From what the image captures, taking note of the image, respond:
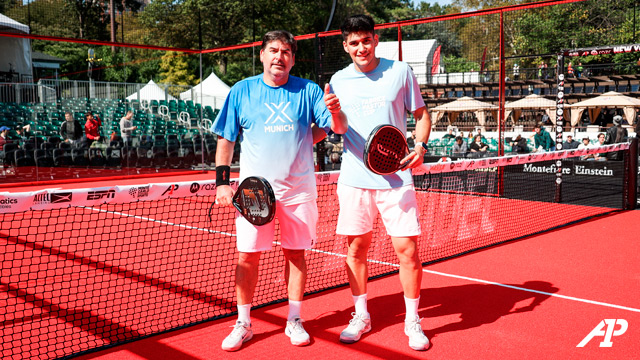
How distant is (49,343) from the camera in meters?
3.58

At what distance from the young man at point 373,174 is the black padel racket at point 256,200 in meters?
0.59

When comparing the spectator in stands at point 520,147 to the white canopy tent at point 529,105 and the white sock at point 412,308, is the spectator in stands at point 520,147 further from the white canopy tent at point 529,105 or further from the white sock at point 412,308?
the white sock at point 412,308

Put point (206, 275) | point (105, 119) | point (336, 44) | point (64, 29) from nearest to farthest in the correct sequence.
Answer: point (206, 275) < point (336, 44) < point (105, 119) < point (64, 29)

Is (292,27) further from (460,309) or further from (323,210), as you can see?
(460,309)

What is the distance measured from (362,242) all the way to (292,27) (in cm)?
4119

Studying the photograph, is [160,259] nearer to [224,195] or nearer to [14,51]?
[224,195]

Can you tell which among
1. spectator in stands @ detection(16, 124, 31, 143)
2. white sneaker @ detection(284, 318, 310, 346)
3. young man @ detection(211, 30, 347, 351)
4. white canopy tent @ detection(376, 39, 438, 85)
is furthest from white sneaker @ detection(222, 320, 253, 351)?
spectator in stands @ detection(16, 124, 31, 143)

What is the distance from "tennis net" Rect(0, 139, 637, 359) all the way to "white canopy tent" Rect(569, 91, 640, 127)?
11.8m

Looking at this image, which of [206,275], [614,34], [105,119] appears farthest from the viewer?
[614,34]

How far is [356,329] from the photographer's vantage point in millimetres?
3545

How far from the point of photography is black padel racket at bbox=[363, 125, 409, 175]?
10.5 feet

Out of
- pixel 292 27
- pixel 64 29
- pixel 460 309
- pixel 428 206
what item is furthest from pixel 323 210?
pixel 292 27

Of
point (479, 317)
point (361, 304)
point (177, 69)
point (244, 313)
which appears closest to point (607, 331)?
point (479, 317)

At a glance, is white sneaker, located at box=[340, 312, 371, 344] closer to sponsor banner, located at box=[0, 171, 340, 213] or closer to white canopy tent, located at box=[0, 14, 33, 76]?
sponsor banner, located at box=[0, 171, 340, 213]
